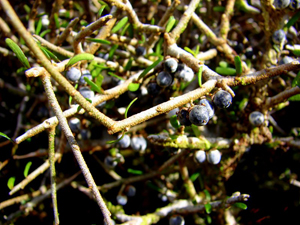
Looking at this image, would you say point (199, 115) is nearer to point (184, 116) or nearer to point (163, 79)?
point (184, 116)

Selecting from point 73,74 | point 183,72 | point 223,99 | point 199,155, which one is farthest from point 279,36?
point 73,74

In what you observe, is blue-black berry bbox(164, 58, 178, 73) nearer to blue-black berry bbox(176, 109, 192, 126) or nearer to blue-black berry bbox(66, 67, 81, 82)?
blue-black berry bbox(176, 109, 192, 126)

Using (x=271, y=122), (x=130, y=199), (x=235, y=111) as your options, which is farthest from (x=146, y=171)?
(x=271, y=122)

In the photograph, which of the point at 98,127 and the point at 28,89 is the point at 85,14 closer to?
the point at 28,89

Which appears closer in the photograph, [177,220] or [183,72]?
[183,72]

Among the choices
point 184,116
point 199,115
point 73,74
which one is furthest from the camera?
point 73,74
